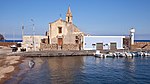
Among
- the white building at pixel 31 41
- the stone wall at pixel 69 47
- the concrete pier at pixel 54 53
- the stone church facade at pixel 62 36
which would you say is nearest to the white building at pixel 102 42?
the stone church facade at pixel 62 36

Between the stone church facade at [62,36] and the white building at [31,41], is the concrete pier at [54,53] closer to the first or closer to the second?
the stone church facade at [62,36]

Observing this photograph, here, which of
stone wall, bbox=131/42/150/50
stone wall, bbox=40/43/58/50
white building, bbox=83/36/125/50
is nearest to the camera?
stone wall, bbox=40/43/58/50

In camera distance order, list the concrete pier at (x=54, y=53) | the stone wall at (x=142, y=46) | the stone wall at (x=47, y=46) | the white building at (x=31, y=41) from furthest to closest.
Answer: the stone wall at (x=142, y=46) < the white building at (x=31, y=41) < the stone wall at (x=47, y=46) < the concrete pier at (x=54, y=53)

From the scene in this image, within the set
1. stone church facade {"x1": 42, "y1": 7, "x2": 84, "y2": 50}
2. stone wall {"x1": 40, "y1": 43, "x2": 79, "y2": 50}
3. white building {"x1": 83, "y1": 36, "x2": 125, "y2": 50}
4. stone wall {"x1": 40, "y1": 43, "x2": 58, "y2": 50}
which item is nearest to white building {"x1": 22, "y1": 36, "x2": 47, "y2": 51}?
stone wall {"x1": 40, "y1": 43, "x2": 58, "y2": 50}

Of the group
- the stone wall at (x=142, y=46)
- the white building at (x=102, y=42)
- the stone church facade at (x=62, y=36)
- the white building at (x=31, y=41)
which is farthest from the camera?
the stone wall at (x=142, y=46)

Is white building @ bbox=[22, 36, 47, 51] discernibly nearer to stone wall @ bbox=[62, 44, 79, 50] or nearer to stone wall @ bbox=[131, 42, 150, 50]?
stone wall @ bbox=[62, 44, 79, 50]

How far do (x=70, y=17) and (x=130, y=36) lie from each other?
16.5 m

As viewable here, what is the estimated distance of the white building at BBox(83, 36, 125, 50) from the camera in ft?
178

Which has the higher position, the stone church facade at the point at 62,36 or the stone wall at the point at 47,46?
the stone church facade at the point at 62,36

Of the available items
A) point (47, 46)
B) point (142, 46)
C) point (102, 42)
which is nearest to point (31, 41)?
point (47, 46)

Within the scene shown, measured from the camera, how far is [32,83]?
23078 mm

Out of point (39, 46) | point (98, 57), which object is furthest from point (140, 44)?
point (39, 46)

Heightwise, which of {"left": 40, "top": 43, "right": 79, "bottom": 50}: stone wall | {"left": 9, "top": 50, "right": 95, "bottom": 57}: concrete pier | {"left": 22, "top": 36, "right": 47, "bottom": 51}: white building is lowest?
{"left": 9, "top": 50, "right": 95, "bottom": 57}: concrete pier

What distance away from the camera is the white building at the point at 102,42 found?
54.2 metres
